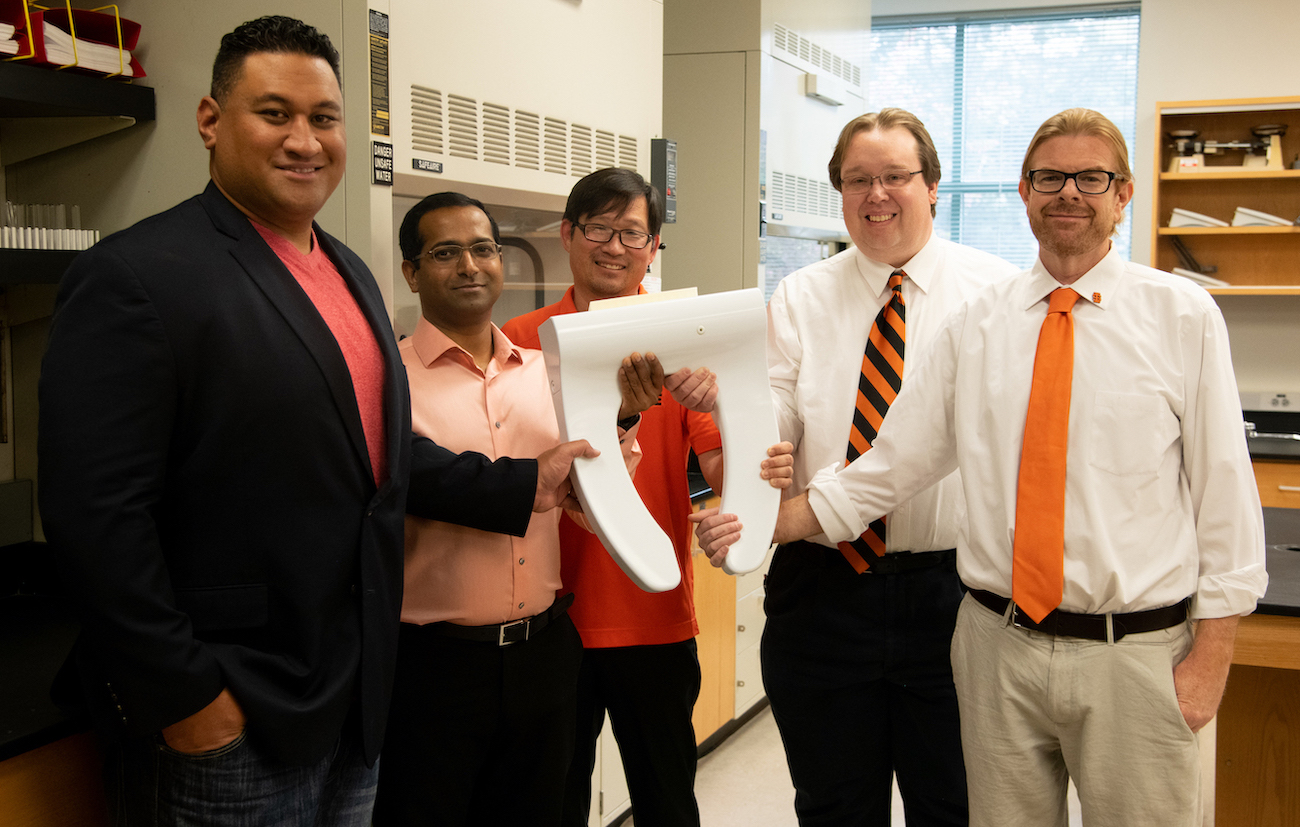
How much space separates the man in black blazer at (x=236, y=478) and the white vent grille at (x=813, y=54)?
267 cm

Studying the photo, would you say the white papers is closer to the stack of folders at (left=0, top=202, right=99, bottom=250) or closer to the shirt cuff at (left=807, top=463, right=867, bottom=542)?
the stack of folders at (left=0, top=202, right=99, bottom=250)

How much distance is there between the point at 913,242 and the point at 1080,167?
43 centimetres

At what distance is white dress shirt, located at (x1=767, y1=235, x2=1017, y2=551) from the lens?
6.03 feet

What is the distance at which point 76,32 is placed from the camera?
1817 millimetres

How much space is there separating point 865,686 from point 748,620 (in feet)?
5.12

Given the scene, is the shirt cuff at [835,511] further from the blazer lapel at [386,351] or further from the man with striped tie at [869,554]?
the blazer lapel at [386,351]

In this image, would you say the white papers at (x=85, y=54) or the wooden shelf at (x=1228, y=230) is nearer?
the white papers at (x=85, y=54)

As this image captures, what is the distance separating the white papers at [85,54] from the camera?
1744mm

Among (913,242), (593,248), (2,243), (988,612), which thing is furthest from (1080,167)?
(2,243)

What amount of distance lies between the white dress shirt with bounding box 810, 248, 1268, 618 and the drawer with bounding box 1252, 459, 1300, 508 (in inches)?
126

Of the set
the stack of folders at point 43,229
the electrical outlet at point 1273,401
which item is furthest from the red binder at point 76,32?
the electrical outlet at point 1273,401

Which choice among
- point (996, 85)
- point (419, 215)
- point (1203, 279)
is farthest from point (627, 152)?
point (996, 85)

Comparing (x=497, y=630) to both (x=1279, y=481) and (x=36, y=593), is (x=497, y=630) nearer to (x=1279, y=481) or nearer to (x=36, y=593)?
(x=36, y=593)

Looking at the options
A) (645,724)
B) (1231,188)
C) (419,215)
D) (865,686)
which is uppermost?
(1231,188)
